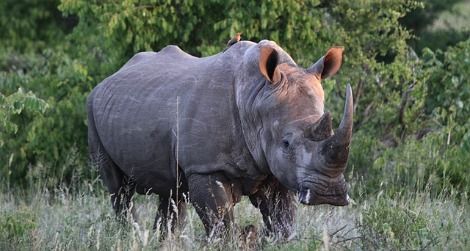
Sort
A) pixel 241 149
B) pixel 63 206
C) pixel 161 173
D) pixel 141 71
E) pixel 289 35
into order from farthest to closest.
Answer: pixel 289 35 → pixel 63 206 → pixel 141 71 → pixel 161 173 → pixel 241 149

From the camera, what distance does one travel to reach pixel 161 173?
8.34m

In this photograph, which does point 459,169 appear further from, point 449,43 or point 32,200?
point 449,43

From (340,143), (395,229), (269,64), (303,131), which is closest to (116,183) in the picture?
(269,64)

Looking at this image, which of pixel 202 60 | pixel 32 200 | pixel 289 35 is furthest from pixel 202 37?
pixel 202 60

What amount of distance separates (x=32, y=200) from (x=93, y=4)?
2.74m

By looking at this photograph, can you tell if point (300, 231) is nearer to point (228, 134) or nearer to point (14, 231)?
point (228, 134)

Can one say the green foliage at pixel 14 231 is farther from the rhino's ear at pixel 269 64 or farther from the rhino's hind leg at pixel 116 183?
the rhino's ear at pixel 269 64

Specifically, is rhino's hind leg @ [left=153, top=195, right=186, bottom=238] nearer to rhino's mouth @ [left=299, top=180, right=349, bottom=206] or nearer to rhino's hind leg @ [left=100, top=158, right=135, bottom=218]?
rhino's hind leg @ [left=100, top=158, right=135, bottom=218]

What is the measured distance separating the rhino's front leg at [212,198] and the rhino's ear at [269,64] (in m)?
0.78

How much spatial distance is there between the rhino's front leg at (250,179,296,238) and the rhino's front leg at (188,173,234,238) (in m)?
0.27

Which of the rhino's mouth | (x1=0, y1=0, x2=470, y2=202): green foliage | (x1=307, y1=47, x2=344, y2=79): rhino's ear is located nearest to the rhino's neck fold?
(x1=307, y1=47, x2=344, y2=79): rhino's ear

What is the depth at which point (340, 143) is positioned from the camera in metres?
6.78

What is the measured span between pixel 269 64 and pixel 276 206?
97 cm

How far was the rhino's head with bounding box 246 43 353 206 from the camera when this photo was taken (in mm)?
6855
